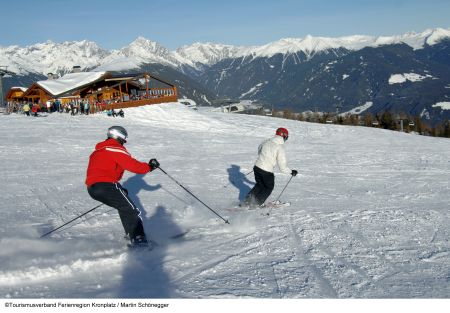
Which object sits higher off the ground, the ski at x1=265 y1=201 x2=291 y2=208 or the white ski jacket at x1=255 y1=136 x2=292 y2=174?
the white ski jacket at x1=255 y1=136 x2=292 y2=174

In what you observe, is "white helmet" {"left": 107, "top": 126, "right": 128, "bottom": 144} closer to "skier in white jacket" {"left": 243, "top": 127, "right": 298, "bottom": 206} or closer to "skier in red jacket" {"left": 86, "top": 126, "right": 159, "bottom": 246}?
"skier in red jacket" {"left": 86, "top": 126, "right": 159, "bottom": 246}

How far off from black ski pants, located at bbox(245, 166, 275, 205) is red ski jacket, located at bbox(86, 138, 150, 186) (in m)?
2.95

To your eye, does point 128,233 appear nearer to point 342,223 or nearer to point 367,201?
point 342,223

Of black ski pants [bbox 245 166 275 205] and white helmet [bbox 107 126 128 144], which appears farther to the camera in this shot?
black ski pants [bbox 245 166 275 205]

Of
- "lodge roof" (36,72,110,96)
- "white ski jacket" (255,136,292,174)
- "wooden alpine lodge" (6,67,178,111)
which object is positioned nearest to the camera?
"white ski jacket" (255,136,292,174)

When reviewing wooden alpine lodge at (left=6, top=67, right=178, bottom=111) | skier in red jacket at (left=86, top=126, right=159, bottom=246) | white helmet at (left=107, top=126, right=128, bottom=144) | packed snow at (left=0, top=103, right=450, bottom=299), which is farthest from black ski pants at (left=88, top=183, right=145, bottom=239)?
wooden alpine lodge at (left=6, top=67, right=178, bottom=111)

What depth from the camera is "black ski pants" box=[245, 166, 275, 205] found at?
26.6 feet

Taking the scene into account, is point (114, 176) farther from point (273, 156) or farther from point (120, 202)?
point (273, 156)

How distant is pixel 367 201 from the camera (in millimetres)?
9234

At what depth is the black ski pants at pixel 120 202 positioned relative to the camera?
5703 mm

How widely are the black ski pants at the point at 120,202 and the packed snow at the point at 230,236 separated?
0.32 meters

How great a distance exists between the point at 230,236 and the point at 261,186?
202 cm
